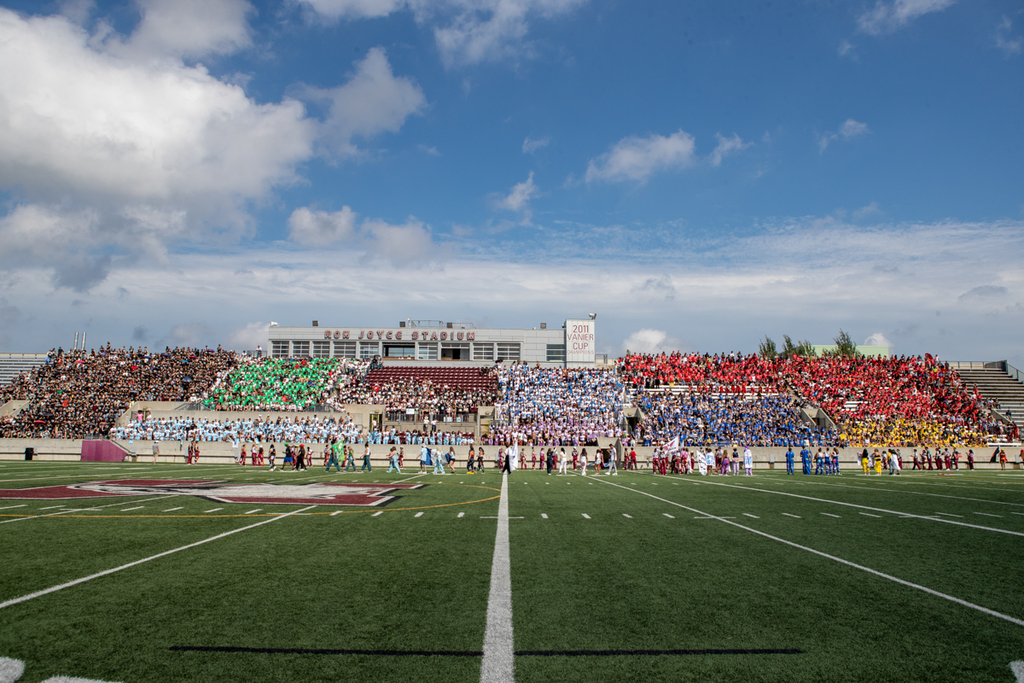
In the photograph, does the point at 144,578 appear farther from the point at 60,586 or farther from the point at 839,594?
the point at 839,594

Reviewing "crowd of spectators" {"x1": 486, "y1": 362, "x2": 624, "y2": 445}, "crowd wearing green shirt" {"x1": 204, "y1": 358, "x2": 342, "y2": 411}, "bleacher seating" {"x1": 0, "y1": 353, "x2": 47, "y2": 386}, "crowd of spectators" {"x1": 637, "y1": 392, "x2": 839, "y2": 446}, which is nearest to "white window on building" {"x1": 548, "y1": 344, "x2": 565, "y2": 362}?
"crowd of spectators" {"x1": 486, "y1": 362, "x2": 624, "y2": 445}

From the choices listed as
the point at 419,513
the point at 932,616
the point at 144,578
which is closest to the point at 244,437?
the point at 419,513

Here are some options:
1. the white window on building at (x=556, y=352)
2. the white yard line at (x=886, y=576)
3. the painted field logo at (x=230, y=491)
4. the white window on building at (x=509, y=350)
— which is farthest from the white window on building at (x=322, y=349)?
Result: the white yard line at (x=886, y=576)

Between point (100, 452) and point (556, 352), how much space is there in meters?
46.7

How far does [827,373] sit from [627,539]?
5109 cm

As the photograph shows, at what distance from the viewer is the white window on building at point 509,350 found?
69.4 metres

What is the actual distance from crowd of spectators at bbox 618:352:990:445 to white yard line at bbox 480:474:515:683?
40.3 m

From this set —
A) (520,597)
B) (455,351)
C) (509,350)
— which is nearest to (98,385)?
(455,351)

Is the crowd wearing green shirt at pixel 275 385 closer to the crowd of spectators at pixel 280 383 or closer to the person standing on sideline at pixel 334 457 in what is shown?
Answer: the crowd of spectators at pixel 280 383

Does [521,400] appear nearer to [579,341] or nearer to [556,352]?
[579,341]

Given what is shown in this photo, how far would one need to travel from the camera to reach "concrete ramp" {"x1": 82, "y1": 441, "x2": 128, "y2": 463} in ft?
110

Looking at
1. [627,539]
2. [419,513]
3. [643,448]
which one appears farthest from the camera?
[643,448]

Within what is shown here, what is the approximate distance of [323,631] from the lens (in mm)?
5051

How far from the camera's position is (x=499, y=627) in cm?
522
